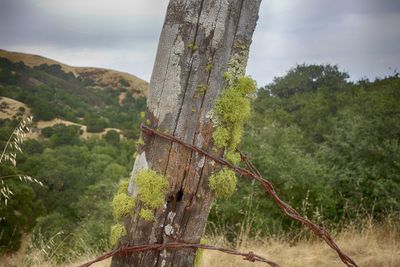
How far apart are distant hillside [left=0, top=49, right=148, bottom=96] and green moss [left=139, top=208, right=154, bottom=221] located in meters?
91.3

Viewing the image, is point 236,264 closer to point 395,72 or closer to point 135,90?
point 395,72

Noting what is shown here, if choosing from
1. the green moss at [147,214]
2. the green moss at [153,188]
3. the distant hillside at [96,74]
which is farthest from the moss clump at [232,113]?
the distant hillside at [96,74]

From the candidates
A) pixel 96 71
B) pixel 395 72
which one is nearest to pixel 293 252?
pixel 395 72

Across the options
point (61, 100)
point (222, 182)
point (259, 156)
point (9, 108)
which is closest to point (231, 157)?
point (222, 182)

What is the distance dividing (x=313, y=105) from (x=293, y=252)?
32460 mm

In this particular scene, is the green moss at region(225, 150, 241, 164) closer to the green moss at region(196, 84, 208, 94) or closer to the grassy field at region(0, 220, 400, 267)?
the green moss at region(196, 84, 208, 94)

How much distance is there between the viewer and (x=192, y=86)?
1.47 metres

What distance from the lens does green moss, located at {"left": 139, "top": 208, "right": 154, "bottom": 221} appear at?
148 centimetres

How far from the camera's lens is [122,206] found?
1.53m

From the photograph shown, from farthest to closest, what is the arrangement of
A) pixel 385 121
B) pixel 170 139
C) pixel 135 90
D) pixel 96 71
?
1. pixel 96 71
2. pixel 135 90
3. pixel 385 121
4. pixel 170 139

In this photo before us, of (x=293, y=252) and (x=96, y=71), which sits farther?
(x=96, y=71)

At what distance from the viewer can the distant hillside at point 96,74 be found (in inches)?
3469

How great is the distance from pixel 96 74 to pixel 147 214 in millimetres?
112341

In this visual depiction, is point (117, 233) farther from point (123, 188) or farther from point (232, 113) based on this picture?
point (232, 113)
